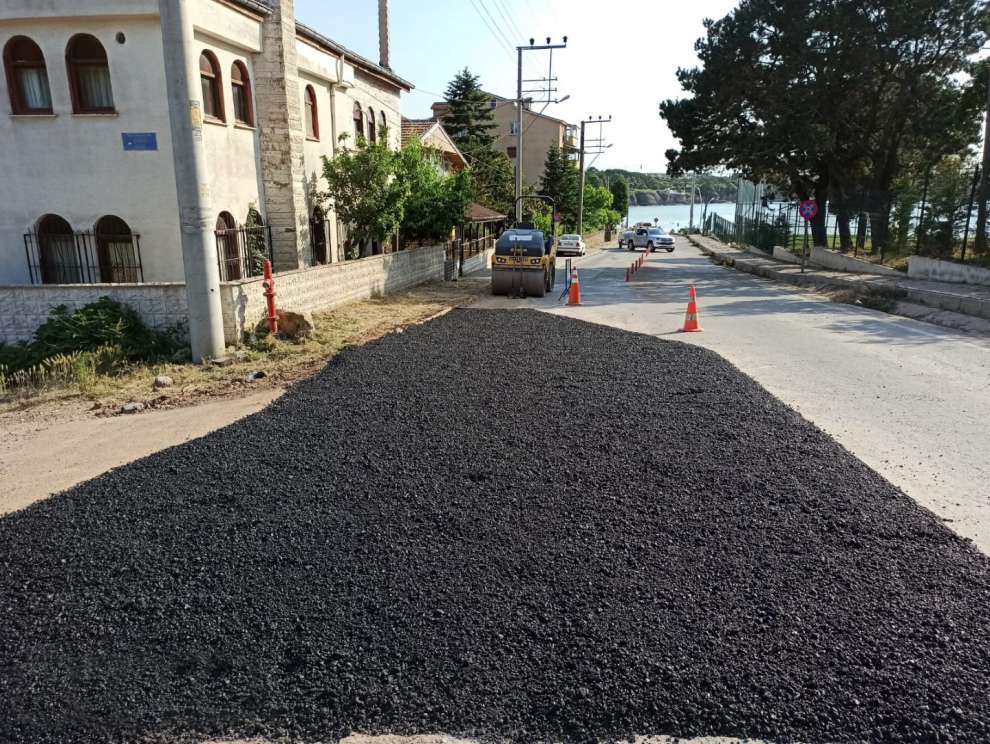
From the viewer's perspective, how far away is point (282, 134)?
1792 centimetres

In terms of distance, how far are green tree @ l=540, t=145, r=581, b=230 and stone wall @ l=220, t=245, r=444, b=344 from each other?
43.4 metres

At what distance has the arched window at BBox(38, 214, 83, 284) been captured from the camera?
15.1 meters

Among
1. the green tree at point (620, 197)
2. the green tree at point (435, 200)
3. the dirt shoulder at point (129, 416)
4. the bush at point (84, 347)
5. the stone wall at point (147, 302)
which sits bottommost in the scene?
the dirt shoulder at point (129, 416)

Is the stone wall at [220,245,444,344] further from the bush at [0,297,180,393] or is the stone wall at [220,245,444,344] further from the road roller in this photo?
the road roller

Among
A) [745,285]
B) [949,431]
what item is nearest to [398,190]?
[745,285]

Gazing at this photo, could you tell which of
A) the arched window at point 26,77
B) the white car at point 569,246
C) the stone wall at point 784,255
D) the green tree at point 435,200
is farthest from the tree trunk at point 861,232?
the arched window at point 26,77

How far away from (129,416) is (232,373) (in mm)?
2098

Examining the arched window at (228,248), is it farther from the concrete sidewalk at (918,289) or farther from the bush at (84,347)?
the concrete sidewalk at (918,289)

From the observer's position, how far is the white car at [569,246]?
153 feet

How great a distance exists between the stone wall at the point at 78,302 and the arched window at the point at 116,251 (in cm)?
361

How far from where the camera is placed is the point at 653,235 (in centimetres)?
5400

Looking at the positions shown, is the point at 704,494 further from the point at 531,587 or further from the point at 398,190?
the point at 398,190

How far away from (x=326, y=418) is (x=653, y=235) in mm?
49749

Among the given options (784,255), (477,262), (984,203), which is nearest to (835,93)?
(984,203)
